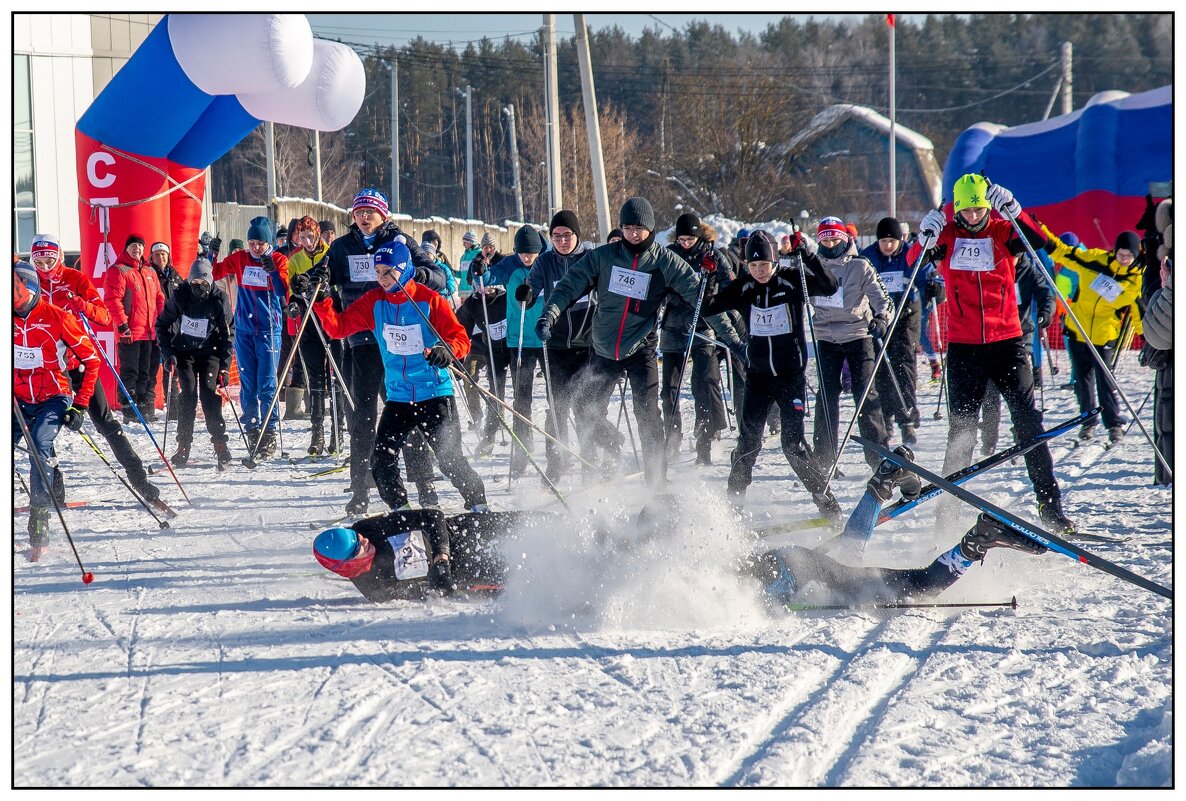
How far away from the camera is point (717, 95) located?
94.8ft

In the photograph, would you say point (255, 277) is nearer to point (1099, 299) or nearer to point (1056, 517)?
point (1056, 517)

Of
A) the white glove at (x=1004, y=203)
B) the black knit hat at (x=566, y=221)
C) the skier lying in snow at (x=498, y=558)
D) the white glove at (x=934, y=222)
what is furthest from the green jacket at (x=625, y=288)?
the skier lying in snow at (x=498, y=558)

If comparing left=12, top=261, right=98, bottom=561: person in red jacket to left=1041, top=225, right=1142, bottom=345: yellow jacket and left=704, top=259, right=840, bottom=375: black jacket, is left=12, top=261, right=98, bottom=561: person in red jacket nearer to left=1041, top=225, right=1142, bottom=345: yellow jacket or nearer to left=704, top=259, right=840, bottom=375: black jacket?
left=704, top=259, right=840, bottom=375: black jacket

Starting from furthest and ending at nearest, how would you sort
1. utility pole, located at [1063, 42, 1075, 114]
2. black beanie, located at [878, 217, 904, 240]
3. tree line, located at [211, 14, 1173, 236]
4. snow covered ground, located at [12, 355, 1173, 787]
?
tree line, located at [211, 14, 1173, 236]
utility pole, located at [1063, 42, 1075, 114]
black beanie, located at [878, 217, 904, 240]
snow covered ground, located at [12, 355, 1173, 787]

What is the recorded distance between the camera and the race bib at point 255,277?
8.79 metres

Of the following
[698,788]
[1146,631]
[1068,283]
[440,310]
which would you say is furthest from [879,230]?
[698,788]

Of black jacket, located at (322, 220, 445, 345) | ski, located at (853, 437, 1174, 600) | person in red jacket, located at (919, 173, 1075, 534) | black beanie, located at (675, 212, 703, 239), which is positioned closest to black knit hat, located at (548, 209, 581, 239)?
black beanie, located at (675, 212, 703, 239)

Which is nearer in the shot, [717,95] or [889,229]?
[889,229]

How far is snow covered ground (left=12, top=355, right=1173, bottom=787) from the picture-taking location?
295cm

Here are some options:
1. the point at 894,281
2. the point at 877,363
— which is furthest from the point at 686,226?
the point at 894,281

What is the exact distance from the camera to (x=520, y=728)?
3.18m

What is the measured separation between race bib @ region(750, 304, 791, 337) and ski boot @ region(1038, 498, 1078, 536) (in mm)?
1623

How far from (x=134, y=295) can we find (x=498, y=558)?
7.09 meters
